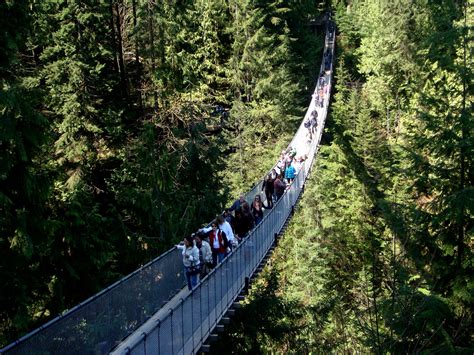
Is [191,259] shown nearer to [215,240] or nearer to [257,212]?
[215,240]

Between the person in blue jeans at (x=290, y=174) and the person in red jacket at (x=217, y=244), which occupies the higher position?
the person in red jacket at (x=217, y=244)

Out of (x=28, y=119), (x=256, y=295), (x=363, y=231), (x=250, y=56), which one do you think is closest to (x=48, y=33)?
(x=28, y=119)

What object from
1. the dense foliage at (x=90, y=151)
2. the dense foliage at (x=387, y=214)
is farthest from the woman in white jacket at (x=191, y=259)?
the dense foliage at (x=387, y=214)

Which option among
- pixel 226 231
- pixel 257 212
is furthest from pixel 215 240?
pixel 257 212

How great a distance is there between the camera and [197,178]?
1606cm

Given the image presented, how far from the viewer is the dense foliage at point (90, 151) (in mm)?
7508

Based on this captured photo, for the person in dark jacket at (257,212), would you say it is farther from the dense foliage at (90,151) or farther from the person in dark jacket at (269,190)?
the dense foliage at (90,151)

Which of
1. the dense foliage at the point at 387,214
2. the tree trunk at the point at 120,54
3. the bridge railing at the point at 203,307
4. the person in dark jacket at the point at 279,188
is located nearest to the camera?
the bridge railing at the point at 203,307

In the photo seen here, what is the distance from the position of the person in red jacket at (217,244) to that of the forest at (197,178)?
186 centimetres

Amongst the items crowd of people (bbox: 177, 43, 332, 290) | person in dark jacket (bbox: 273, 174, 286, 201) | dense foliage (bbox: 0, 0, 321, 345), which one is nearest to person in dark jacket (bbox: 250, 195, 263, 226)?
crowd of people (bbox: 177, 43, 332, 290)

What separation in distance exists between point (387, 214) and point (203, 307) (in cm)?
347

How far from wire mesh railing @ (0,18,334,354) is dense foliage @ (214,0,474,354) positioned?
210 centimetres

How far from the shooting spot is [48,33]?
→ 45.8 feet

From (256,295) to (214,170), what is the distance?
436 cm
